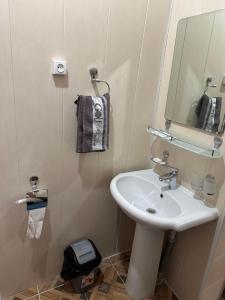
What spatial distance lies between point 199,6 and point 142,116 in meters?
0.68

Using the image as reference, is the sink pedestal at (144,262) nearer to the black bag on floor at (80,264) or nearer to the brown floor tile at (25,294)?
the black bag on floor at (80,264)

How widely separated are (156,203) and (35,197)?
74cm

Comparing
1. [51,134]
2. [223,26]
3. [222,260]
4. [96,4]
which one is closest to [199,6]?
[223,26]

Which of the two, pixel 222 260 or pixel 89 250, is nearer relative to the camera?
pixel 222 260

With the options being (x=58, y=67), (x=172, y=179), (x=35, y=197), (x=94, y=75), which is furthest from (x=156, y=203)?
(x=58, y=67)

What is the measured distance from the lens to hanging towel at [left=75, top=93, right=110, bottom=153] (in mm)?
1191

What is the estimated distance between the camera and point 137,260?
1.43m

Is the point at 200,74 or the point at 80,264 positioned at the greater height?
the point at 200,74

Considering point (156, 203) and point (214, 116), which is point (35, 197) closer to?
point (156, 203)

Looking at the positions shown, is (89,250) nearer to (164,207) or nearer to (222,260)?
(164,207)

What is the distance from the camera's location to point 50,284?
5.10ft

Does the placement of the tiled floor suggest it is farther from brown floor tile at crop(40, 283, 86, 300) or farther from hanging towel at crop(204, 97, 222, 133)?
hanging towel at crop(204, 97, 222, 133)

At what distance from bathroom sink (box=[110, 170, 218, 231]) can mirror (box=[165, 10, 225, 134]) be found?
41 cm

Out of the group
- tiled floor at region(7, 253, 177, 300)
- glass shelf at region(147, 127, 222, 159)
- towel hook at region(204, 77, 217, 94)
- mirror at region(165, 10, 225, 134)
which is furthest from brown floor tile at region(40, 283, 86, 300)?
towel hook at region(204, 77, 217, 94)
